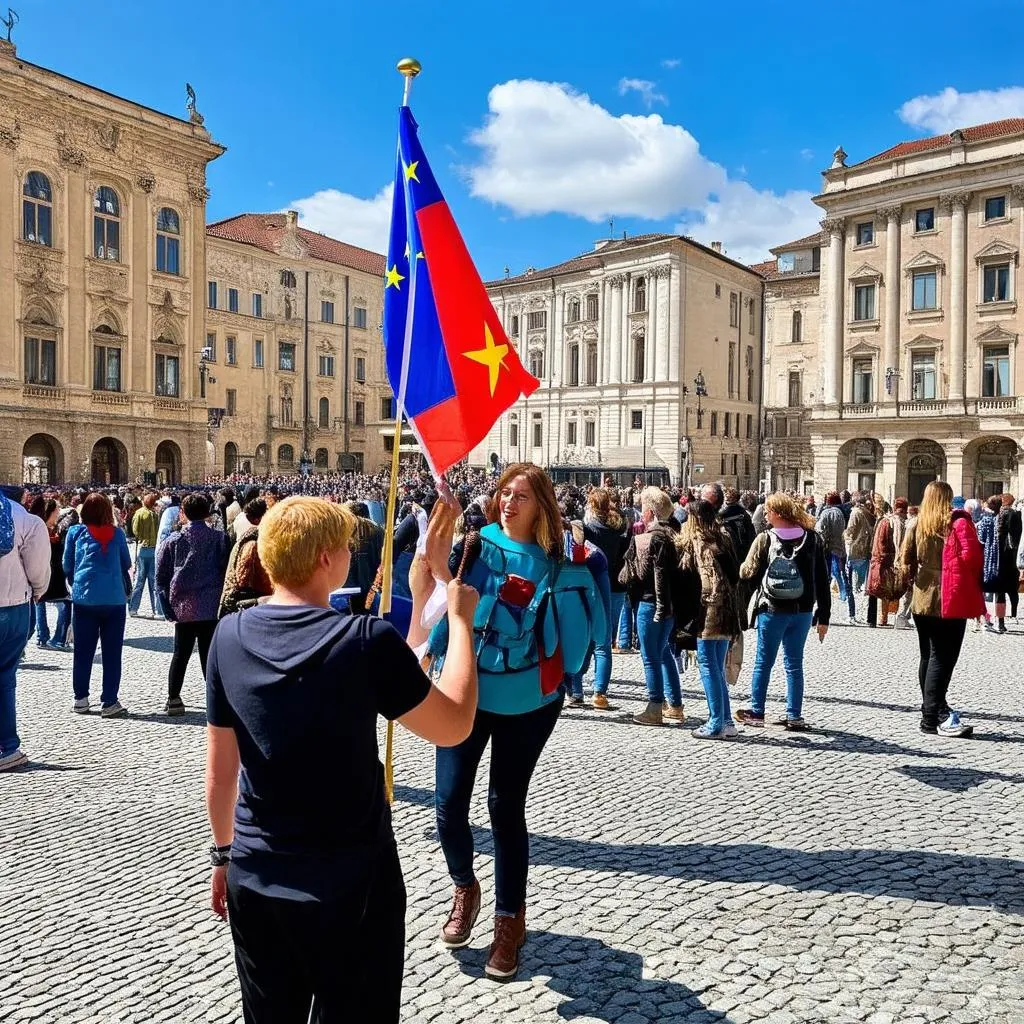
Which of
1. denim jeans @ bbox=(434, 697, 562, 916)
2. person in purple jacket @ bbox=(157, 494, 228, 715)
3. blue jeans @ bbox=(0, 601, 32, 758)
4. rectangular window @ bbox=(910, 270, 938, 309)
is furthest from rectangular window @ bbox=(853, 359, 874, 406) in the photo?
denim jeans @ bbox=(434, 697, 562, 916)

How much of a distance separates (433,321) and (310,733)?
2328 millimetres

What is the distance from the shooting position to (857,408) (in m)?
45.2

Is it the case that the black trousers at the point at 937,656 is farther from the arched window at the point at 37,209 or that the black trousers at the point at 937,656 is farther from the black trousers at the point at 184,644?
the arched window at the point at 37,209

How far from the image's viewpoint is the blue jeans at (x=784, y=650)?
7.03 m

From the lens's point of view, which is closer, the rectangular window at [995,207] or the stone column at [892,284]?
the rectangular window at [995,207]

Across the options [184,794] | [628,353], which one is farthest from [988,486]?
[184,794]

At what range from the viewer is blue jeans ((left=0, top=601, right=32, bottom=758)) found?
20.4 ft

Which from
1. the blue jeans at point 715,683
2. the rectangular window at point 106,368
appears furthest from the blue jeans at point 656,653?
the rectangular window at point 106,368

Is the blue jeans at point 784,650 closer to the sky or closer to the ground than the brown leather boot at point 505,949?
closer to the sky

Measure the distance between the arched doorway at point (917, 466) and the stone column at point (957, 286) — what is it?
280cm


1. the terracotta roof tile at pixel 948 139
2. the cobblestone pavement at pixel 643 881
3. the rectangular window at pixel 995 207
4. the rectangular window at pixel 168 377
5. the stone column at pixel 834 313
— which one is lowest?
the cobblestone pavement at pixel 643 881

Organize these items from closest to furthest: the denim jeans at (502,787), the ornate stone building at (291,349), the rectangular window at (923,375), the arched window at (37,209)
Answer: the denim jeans at (502,787) < the arched window at (37,209) < the rectangular window at (923,375) < the ornate stone building at (291,349)

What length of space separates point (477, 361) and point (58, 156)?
4009 cm

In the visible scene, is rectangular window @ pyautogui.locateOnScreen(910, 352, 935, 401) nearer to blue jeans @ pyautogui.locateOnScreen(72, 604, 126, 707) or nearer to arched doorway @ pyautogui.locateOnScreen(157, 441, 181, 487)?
arched doorway @ pyautogui.locateOnScreen(157, 441, 181, 487)
